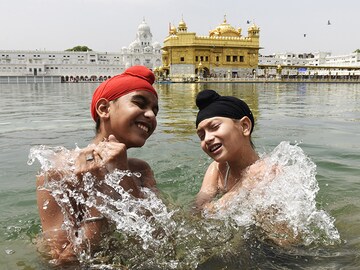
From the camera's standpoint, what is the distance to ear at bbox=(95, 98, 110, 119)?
97.4 inches

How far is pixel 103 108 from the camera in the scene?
249 centimetres

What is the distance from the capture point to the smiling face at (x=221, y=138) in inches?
112

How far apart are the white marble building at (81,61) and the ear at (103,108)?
85573 mm

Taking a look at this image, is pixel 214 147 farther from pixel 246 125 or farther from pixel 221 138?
pixel 246 125

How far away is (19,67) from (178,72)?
4695 centimetres

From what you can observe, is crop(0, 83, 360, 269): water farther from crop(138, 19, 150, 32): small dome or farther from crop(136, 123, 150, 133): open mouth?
crop(138, 19, 150, 32): small dome

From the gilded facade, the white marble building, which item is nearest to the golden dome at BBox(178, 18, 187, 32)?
the gilded facade

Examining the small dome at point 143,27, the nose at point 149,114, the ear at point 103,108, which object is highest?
the small dome at point 143,27

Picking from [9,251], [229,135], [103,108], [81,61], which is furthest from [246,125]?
[81,61]

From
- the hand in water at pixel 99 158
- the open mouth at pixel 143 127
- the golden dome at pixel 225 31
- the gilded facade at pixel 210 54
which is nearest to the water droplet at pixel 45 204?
the hand in water at pixel 99 158

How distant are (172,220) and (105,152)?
96 cm

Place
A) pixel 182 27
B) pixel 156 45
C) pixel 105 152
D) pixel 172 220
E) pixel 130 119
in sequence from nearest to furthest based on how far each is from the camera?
1. pixel 105 152
2. pixel 130 119
3. pixel 172 220
4. pixel 182 27
5. pixel 156 45

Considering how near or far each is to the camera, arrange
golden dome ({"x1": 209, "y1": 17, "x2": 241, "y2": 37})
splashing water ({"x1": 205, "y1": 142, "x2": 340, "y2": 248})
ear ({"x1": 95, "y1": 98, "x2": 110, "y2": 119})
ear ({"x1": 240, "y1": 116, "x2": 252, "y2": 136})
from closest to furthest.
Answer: ear ({"x1": 95, "y1": 98, "x2": 110, "y2": 119})
splashing water ({"x1": 205, "y1": 142, "x2": 340, "y2": 248})
ear ({"x1": 240, "y1": 116, "x2": 252, "y2": 136})
golden dome ({"x1": 209, "y1": 17, "x2": 241, "y2": 37})

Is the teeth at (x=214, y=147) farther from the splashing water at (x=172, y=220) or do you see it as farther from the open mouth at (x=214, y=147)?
the splashing water at (x=172, y=220)
